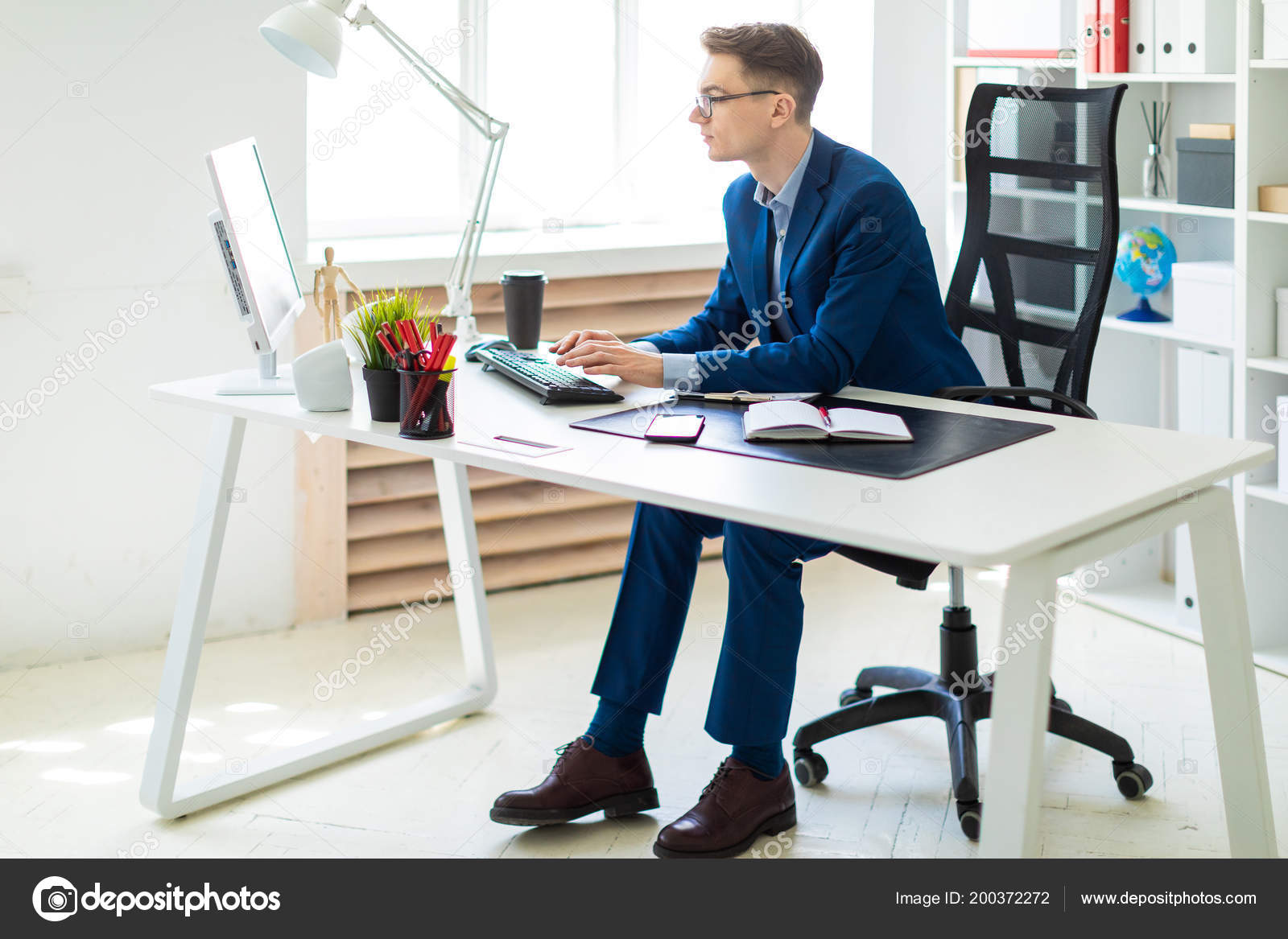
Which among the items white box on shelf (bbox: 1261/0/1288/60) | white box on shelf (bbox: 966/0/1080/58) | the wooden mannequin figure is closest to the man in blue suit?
the wooden mannequin figure

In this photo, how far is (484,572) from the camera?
3.55 meters

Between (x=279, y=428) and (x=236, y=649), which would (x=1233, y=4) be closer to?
(x=279, y=428)

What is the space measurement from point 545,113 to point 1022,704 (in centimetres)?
275

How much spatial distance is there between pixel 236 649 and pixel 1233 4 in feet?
8.69

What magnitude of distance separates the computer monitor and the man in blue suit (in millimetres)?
484

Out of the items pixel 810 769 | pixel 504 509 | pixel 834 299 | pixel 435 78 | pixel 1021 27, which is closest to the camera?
pixel 834 299

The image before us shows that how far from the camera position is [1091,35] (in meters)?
3.19

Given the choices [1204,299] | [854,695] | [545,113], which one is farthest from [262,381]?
[1204,299]

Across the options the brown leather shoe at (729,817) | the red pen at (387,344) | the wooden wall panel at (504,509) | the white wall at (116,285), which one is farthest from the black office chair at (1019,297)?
the white wall at (116,285)

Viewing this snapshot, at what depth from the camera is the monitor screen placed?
2105 millimetres

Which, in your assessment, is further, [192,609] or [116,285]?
[116,285]

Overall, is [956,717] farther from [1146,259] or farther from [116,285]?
[116,285]

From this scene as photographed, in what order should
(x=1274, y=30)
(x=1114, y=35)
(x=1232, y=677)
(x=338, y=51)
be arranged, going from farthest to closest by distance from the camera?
(x=1114, y=35) → (x=1274, y=30) → (x=338, y=51) → (x=1232, y=677)

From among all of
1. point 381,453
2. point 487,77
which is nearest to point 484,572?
point 381,453
